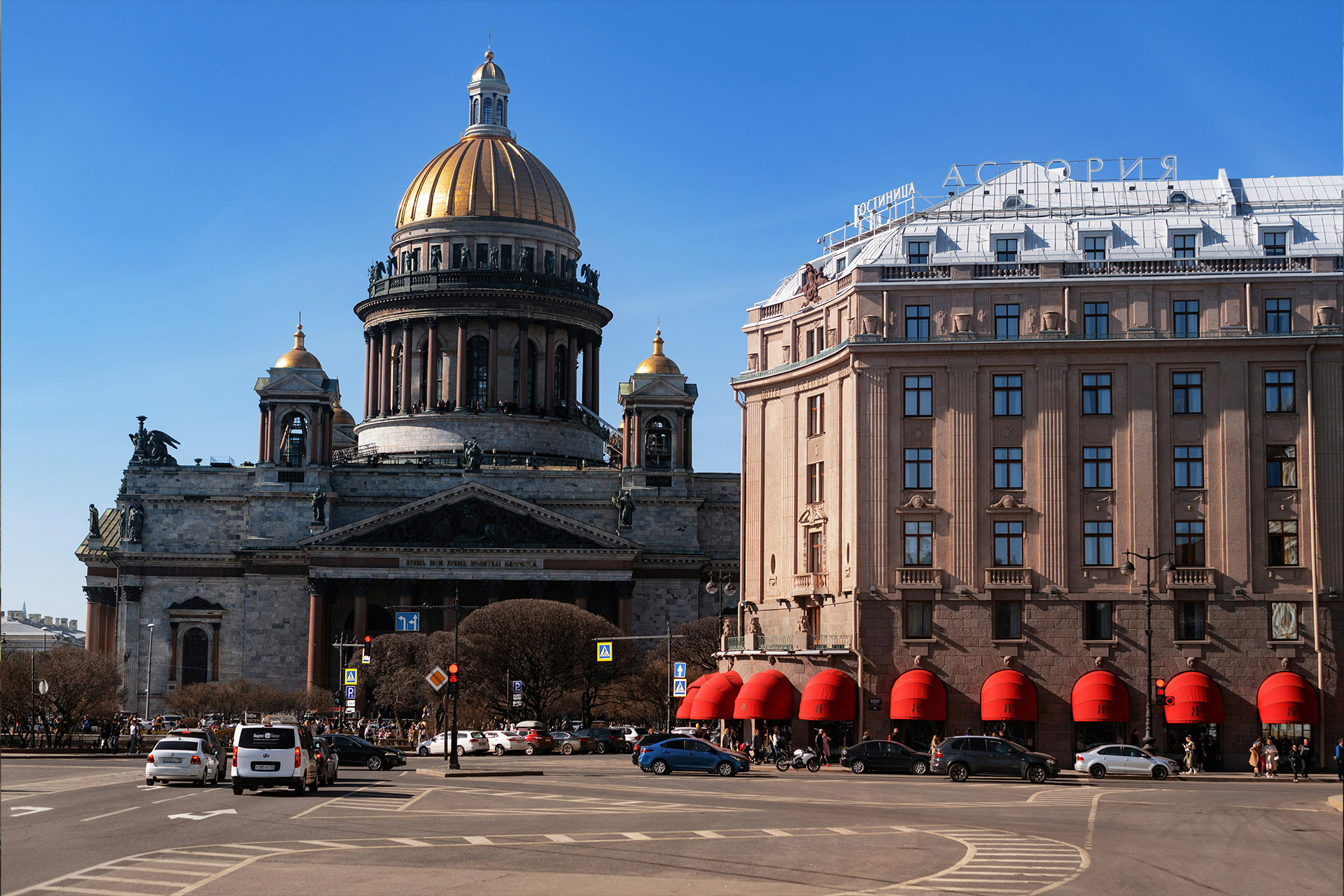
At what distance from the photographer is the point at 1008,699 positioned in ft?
205

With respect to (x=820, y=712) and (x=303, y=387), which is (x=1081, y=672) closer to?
(x=820, y=712)

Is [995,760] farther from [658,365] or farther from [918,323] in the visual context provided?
[658,365]

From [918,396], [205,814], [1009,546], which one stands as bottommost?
[205,814]

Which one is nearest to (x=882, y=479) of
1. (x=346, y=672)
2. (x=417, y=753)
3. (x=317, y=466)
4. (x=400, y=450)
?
(x=417, y=753)

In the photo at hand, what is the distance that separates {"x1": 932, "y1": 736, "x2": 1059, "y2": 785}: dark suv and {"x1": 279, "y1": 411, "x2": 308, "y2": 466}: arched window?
79859mm

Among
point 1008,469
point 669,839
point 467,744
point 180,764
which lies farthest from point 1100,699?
point 669,839

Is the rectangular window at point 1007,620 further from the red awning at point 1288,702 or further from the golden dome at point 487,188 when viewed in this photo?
the golden dome at point 487,188

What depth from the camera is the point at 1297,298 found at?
213 ft

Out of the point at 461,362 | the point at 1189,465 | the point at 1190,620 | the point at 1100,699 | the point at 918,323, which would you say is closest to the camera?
→ the point at 1100,699

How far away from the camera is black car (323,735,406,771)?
62219mm

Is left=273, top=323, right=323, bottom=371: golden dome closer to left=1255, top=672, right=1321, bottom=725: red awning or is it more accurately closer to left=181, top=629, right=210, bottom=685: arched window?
left=181, top=629, right=210, bottom=685: arched window

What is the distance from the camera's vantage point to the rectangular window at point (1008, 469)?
65.9 m

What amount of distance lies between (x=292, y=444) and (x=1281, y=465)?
261ft

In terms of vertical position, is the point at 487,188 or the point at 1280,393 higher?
the point at 487,188
